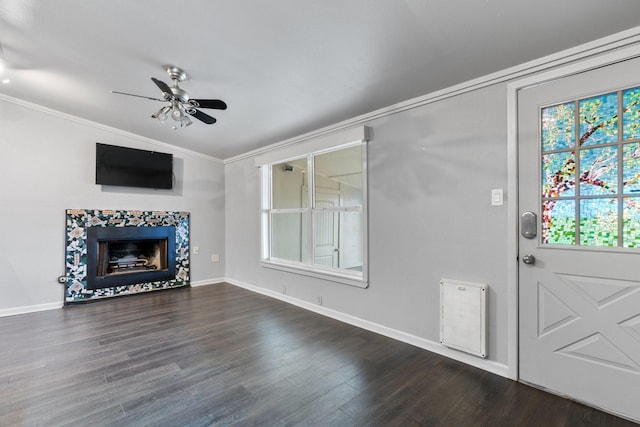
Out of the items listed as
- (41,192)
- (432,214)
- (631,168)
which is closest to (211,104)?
(432,214)

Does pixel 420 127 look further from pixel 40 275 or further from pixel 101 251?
pixel 40 275

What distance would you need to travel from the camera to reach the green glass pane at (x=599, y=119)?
1866mm

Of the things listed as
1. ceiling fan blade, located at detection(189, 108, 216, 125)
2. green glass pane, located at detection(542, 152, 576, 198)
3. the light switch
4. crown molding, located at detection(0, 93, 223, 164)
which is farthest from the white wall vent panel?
crown molding, located at detection(0, 93, 223, 164)

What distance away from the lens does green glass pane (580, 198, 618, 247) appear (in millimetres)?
1857

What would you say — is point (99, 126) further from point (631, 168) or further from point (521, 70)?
point (631, 168)

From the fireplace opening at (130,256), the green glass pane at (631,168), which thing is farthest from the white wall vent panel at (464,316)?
the fireplace opening at (130,256)

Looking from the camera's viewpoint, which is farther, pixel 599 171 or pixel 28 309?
pixel 28 309

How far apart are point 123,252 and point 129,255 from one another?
11 centimetres

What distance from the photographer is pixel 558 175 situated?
2.05 metres

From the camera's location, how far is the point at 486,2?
64.1 inches

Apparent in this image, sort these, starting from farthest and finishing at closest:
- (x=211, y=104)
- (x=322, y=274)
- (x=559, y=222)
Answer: (x=322, y=274), (x=211, y=104), (x=559, y=222)

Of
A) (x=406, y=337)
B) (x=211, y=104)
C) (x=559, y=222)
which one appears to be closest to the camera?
(x=559, y=222)

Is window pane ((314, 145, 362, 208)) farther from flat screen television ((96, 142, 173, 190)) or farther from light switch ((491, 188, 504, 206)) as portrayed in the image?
flat screen television ((96, 142, 173, 190))

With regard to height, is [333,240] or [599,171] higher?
[599,171]
